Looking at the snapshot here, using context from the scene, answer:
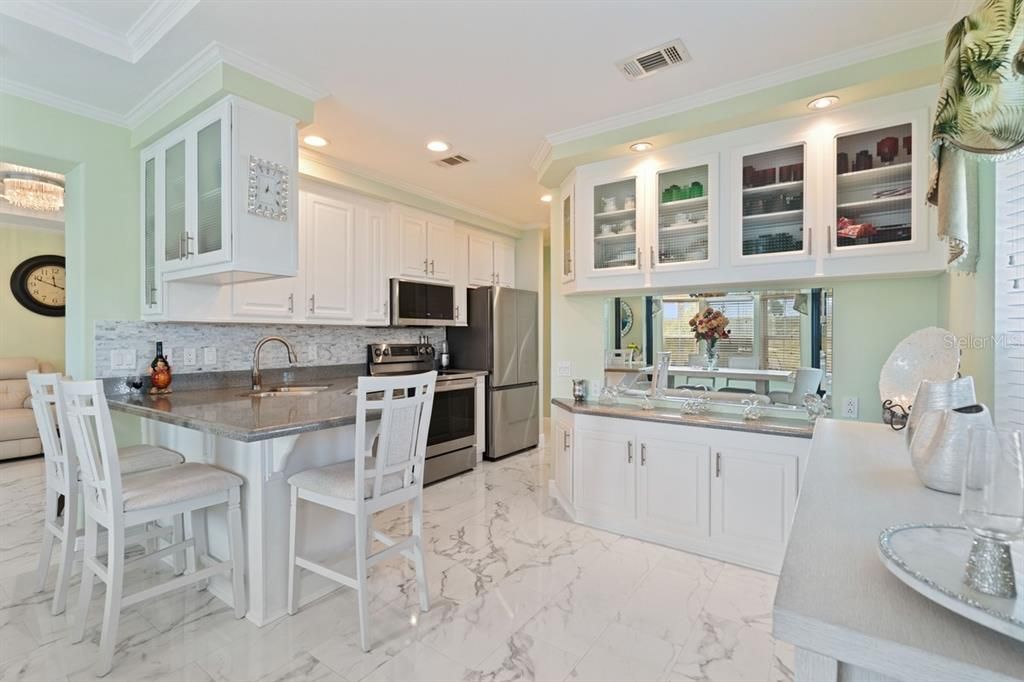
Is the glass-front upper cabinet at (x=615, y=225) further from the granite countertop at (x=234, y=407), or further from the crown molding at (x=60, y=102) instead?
the crown molding at (x=60, y=102)

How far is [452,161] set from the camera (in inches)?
141

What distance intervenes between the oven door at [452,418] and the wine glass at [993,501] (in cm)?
349

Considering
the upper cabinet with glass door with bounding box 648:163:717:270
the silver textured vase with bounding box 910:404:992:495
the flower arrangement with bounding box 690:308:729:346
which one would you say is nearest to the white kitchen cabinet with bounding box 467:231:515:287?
the upper cabinet with glass door with bounding box 648:163:717:270

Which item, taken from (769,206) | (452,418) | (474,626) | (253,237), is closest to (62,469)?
(253,237)

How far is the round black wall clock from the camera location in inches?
210

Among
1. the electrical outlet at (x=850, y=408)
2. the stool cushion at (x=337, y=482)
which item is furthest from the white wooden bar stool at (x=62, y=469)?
the electrical outlet at (x=850, y=408)

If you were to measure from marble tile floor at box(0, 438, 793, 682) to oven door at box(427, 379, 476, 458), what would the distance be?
1.29 meters

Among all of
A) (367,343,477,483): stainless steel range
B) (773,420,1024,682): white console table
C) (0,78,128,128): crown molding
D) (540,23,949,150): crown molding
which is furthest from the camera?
(367,343,477,483): stainless steel range

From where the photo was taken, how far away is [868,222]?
2346 millimetres

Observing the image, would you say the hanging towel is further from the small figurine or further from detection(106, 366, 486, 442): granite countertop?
the small figurine

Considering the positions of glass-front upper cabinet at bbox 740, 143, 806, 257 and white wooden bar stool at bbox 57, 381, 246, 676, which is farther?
glass-front upper cabinet at bbox 740, 143, 806, 257

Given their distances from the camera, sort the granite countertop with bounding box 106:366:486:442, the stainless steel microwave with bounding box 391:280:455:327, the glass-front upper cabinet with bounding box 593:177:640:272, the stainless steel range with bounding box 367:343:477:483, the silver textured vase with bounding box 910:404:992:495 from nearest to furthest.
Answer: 1. the silver textured vase with bounding box 910:404:992:495
2. the granite countertop with bounding box 106:366:486:442
3. the glass-front upper cabinet with bounding box 593:177:640:272
4. the stainless steel range with bounding box 367:343:477:483
5. the stainless steel microwave with bounding box 391:280:455:327

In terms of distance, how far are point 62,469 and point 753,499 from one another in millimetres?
3305

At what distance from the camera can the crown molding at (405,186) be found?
3459 mm
